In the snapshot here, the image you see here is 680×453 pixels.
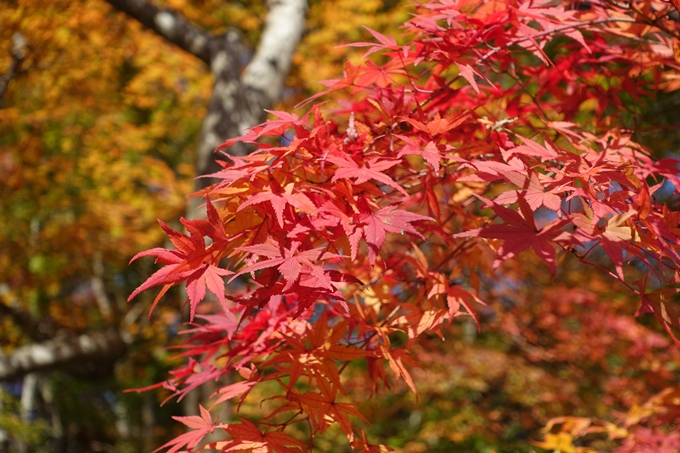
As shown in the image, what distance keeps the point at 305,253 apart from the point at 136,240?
5.83 m

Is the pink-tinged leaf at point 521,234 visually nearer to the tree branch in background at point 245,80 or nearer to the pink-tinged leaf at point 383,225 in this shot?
the pink-tinged leaf at point 383,225

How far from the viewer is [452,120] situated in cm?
101

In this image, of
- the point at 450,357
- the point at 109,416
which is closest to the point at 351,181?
the point at 450,357

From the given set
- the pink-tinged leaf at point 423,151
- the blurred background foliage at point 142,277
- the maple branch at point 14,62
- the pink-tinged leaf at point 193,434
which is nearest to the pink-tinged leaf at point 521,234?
the pink-tinged leaf at point 423,151

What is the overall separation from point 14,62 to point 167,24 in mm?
1613

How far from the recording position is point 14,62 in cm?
414

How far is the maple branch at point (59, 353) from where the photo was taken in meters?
4.05

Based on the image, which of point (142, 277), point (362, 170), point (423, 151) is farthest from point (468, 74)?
point (142, 277)

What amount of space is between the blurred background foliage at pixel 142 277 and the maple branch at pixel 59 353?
0.30m

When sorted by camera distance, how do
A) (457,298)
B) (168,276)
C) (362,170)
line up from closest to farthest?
1. (168,276)
2. (362,170)
3. (457,298)

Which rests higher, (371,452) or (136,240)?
(371,452)

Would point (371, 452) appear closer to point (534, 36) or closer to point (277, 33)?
point (534, 36)

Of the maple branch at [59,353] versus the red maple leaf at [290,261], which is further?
the maple branch at [59,353]

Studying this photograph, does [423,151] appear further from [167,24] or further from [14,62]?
[14,62]
